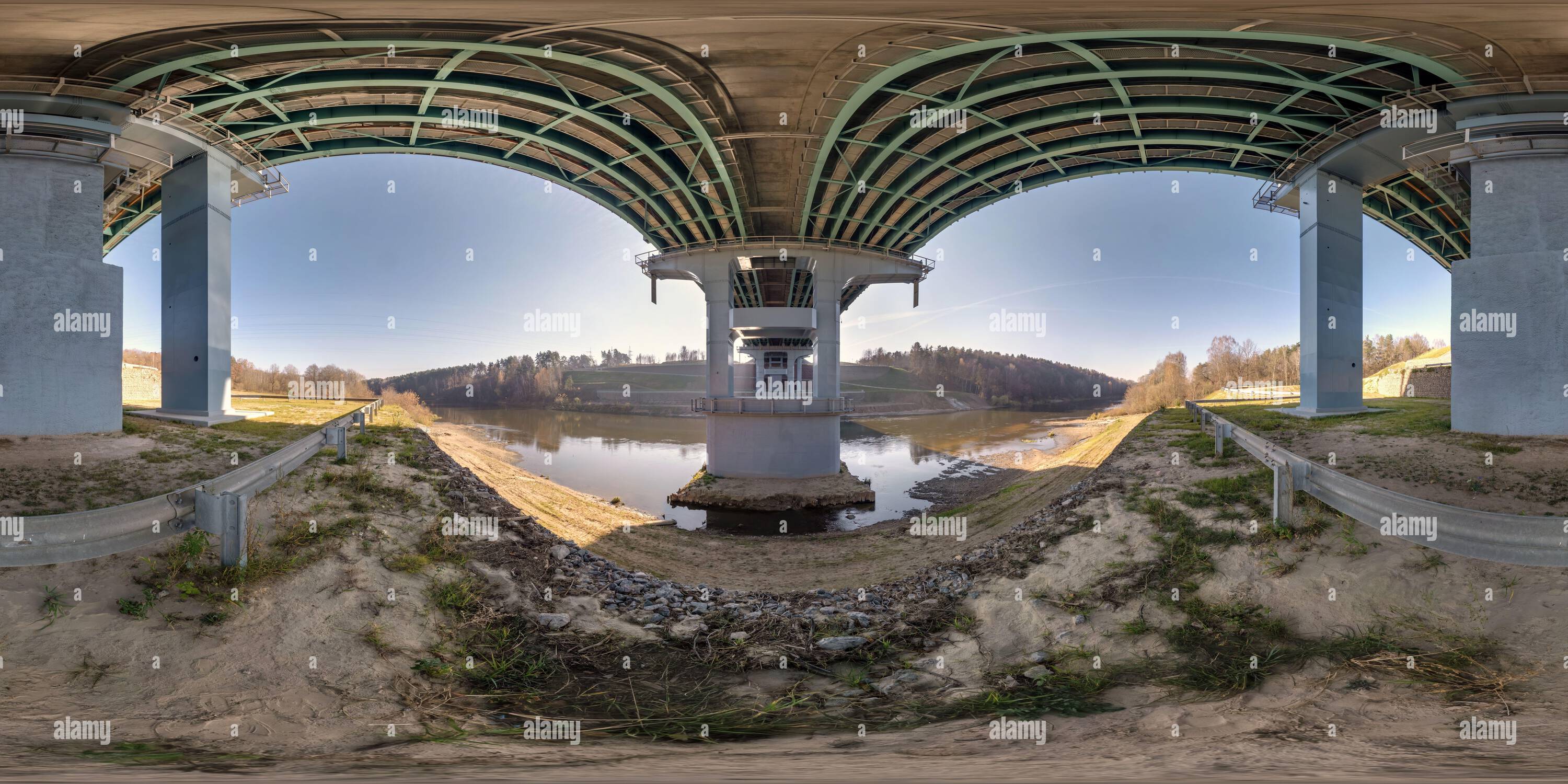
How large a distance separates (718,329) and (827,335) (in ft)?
18.6

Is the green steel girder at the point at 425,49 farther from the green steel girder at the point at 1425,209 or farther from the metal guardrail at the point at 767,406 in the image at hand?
the green steel girder at the point at 1425,209

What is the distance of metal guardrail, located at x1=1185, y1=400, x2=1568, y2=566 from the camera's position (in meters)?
4.92

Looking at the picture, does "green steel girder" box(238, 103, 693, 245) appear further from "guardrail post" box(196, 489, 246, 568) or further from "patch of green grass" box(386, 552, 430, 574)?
"patch of green grass" box(386, 552, 430, 574)

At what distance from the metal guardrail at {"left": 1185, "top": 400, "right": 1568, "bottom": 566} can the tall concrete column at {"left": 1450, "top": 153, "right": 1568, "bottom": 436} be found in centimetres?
876

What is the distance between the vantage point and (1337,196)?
1717 cm

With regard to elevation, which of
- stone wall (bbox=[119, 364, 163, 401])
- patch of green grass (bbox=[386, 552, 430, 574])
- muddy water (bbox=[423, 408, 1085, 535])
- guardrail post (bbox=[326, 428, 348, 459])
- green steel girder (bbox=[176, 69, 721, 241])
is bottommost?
muddy water (bbox=[423, 408, 1085, 535])

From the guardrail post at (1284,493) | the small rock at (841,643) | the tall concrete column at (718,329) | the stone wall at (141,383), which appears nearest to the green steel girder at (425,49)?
the tall concrete column at (718,329)

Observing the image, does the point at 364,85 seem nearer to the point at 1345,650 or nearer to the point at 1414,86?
the point at 1345,650

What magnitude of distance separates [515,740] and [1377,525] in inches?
311

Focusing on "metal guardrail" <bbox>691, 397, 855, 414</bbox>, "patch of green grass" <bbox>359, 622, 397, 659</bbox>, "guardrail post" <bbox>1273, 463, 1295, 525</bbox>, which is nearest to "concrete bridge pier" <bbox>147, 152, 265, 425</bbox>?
"patch of green grass" <bbox>359, 622, 397, 659</bbox>

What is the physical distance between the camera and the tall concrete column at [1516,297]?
11.2 m

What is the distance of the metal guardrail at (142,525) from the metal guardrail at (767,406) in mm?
23435

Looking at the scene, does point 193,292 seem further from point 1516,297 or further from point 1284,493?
point 1516,297

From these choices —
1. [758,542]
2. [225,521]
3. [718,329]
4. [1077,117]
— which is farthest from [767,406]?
[225,521]
